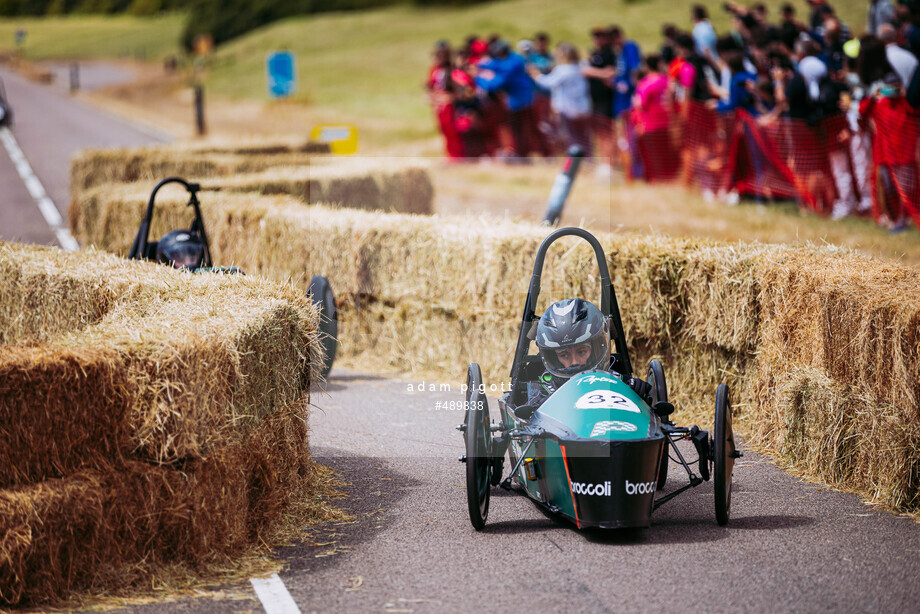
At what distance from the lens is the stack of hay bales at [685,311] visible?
241 inches

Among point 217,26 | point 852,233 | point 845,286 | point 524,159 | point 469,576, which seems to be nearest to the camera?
point 469,576

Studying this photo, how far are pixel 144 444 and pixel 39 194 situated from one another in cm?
1738

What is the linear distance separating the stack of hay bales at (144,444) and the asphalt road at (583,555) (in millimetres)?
372

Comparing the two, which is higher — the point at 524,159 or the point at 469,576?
the point at 524,159

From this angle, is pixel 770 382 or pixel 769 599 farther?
pixel 770 382

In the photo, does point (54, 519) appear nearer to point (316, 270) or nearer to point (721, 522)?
point (721, 522)

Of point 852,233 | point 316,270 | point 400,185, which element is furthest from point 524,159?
point 316,270

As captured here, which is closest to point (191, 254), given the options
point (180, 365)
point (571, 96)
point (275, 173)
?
point (180, 365)

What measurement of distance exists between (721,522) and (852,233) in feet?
27.0

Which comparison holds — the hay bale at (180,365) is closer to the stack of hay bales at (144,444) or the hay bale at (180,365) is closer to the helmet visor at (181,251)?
the stack of hay bales at (144,444)

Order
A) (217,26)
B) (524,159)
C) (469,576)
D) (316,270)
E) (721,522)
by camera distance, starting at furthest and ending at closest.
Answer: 1. (217,26)
2. (524,159)
3. (316,270)
4. (721,522)
5. (469,576)

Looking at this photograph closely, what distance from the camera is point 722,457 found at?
5.60 m

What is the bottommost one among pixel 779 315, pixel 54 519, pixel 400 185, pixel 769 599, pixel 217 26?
pixel 769 599

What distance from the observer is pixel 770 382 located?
7.28m
